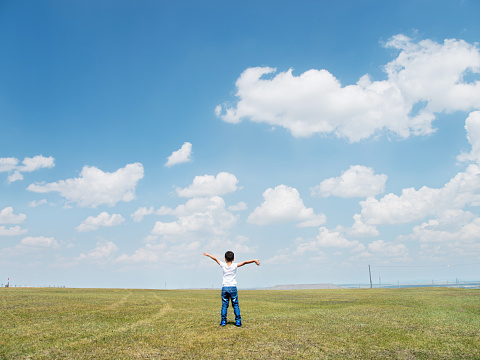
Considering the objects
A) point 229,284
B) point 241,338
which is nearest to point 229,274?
point 229,284

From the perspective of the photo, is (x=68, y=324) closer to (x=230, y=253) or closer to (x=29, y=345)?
(x=29, y=345)

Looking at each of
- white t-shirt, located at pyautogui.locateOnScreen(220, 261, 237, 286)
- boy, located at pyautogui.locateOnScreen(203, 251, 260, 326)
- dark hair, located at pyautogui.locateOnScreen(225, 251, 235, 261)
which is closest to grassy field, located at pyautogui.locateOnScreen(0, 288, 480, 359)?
boy, located at pyautogui.locateOnScreen(203, 251, 260, 326)

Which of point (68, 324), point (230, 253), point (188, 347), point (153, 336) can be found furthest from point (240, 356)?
point (68, 324)

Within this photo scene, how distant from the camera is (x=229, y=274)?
13.9m

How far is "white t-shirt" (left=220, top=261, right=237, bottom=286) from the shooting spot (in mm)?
13812

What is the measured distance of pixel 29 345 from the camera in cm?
1075

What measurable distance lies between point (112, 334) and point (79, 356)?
3193 mm

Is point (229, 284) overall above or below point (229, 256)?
below

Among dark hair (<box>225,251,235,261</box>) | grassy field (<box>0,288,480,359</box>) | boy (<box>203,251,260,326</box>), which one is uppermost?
dark hair (<box>225,251,235,261</box>)

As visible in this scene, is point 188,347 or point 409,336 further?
point 409,336

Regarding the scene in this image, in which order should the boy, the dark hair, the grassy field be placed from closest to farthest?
the grassy field
the boy
the dark hair

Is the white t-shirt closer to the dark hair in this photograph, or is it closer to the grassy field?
the dark hair

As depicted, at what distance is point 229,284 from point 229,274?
1.28 feet

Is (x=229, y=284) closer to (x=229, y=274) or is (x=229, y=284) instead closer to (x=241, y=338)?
(x=229, y=274)
